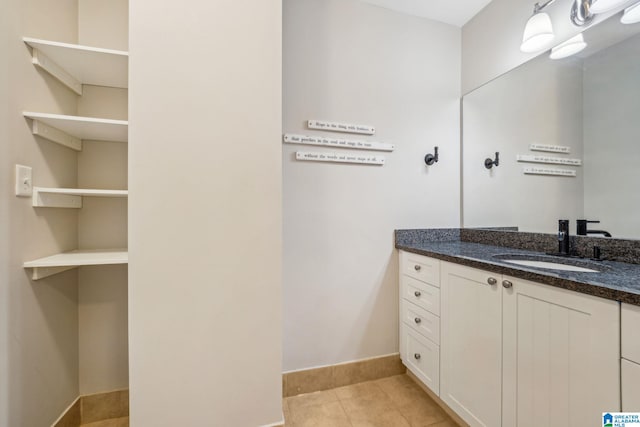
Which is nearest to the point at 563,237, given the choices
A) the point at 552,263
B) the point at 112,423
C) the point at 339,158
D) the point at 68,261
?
the point at 552,263

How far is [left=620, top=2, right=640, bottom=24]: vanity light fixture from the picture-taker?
1.14 meters

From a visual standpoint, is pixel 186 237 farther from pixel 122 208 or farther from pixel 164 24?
pixel 164 24

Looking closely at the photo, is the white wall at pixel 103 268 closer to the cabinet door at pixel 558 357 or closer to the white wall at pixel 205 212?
the white wall at pixel 205 212

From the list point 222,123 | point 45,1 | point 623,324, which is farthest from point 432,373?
point 45,1

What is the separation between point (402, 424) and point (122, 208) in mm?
2002

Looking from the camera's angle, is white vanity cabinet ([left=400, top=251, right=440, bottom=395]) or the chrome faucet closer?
the chrome faucet

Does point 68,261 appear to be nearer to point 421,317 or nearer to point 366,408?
point 366,408

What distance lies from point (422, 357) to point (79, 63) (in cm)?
247

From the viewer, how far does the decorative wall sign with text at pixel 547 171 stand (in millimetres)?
1455

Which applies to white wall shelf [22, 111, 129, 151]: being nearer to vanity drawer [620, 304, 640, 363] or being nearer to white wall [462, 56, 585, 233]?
vanity drawer [620, 304, 640, 363]

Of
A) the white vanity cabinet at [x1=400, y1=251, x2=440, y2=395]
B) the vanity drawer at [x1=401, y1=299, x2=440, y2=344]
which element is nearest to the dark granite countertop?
the white vanity cabinet at [x1=400, y1=251, x2=440, y2=395]

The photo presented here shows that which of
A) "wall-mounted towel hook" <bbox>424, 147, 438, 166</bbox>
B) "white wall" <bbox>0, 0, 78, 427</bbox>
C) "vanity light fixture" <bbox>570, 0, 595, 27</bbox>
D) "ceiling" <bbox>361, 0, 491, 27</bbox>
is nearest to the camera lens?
"white wall" <bbox>0, 0, 78, 427</bbox>

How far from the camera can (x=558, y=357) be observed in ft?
2.90

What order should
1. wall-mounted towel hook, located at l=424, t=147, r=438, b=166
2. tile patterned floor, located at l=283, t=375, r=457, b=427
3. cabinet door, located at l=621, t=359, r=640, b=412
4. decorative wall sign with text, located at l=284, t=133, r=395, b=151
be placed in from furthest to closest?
wall-mounted towel hook, located at l=424, t=147, r=438, b=166 < decorative wall sign with text, located at l=284, t=133, r=395, b=151 < tile patterned floor, located at l=283, t=375, r=457, b=427 < cabinet door, located at l=621, t=359, r=640, b=412
